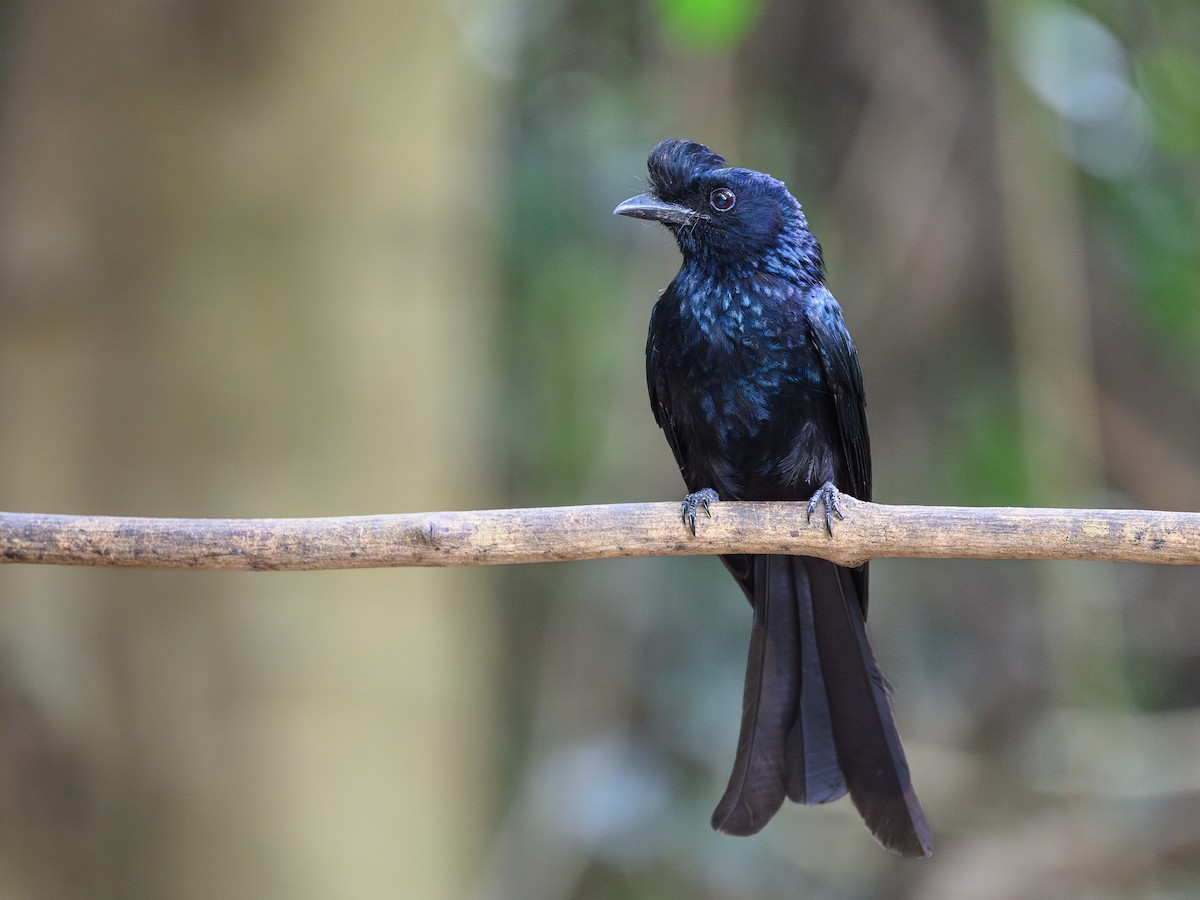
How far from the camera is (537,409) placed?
18.9ft

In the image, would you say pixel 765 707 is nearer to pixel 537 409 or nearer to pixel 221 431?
pixel 221 431

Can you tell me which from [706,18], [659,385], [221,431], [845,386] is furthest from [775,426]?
[221,431]

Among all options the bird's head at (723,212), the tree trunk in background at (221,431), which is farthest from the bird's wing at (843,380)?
the tree trunk in background at (221,431)

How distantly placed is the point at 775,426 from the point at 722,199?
2.01 ft

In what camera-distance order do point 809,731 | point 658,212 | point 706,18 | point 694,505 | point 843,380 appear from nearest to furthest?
1. point 694,505
2. point 809,731
3. point 843,380
4. point 658,212
5. point 706,18

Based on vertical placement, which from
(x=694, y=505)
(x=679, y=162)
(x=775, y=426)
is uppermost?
(x=679, y=162)

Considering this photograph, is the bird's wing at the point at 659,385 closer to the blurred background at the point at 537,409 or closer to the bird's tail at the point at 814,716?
the bird's tail at the point at 814,716

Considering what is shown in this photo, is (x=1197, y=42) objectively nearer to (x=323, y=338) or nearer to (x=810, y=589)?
(x=810, y=589)

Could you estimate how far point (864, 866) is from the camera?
15.9 ft

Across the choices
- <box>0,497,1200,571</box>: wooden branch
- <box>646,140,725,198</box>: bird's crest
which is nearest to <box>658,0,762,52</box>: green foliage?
<box>646,140,725,198</box>: bird's crest

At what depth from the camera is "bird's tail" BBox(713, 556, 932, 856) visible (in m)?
2.90

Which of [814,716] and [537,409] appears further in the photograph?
[537,409]

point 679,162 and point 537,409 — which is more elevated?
point 679,162

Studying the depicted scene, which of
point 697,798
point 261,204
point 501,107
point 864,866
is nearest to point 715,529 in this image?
point 261,204
